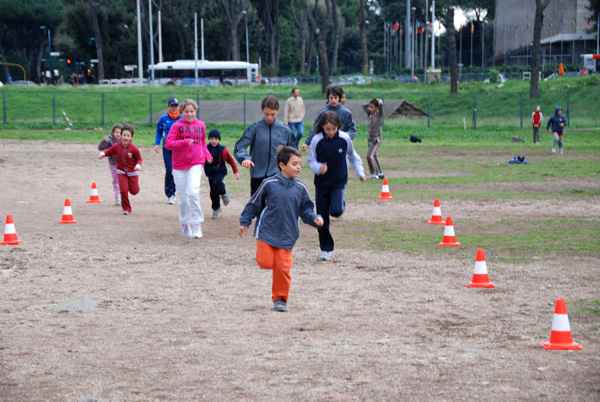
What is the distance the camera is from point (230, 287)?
26.7ft

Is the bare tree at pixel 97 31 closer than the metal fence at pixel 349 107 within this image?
No

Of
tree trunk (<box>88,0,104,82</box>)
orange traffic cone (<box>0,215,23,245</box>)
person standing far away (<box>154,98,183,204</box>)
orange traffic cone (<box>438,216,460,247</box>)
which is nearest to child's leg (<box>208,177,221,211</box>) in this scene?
person standing far away (<box>154,98,183,204</box>)

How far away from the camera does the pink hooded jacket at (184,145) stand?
11117 mm

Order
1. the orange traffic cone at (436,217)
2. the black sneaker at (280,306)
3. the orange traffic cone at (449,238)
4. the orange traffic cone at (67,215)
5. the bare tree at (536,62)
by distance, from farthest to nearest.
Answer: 1. the bare tree at (536,62)
2. the orange traffic cone at (67,215)
3. the orange traffic cone at (436,217)
4. the orange traffic cone at (449,238)
5. the black sneaker at (280,306)

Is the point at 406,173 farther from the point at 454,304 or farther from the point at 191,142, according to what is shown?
the point at 454,304

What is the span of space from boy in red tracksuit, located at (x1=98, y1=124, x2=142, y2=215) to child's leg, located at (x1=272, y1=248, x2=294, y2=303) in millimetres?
7152

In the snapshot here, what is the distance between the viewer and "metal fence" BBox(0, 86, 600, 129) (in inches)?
1700

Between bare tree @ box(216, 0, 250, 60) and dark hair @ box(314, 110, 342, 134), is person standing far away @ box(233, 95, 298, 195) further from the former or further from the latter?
bare tree @ box(216, 0, 250, 60)

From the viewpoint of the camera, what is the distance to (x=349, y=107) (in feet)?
163

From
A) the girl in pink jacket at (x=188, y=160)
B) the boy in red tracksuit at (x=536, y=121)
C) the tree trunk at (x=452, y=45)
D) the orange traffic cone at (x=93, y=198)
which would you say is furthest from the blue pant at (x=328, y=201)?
the tree trunk at (x=452, y=45)

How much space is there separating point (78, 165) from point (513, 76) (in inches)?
2421

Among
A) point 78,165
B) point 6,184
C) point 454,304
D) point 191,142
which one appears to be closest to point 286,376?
point 454,304

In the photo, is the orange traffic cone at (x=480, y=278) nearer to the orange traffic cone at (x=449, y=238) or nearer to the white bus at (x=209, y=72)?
the orange traffic cone at (x=449, y=238)

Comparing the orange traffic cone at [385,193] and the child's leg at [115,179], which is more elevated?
the child's leg at [115,179]
